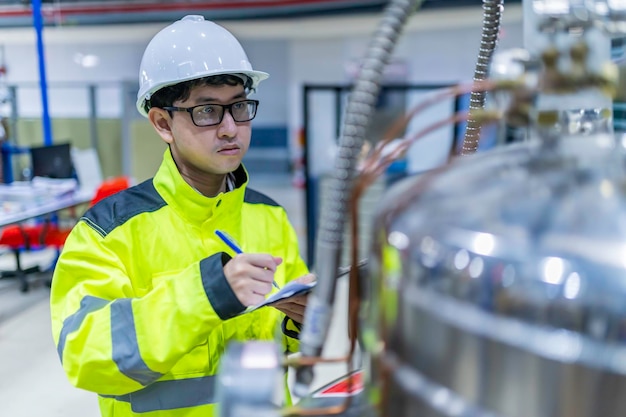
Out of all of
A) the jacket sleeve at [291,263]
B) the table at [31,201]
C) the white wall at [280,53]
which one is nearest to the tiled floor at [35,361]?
the table at [31,201]

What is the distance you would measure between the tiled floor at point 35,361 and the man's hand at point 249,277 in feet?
3.51

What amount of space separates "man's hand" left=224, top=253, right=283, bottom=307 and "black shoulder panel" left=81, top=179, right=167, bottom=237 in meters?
0.31

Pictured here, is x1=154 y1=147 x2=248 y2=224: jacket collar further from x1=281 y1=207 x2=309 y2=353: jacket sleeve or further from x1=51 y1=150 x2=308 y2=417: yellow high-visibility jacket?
x1=281 y1=207 x2=309 y2=353: jacket sleeve

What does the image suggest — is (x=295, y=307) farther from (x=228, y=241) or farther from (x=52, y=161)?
(x=52, y=161)

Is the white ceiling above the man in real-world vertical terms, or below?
above

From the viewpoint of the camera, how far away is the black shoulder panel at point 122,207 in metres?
0.93

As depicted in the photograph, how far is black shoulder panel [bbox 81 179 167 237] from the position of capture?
0.93 metres

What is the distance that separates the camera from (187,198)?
981 millimetres

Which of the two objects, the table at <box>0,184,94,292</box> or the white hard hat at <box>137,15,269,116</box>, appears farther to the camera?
the table at <box>0,184,94,292</box>

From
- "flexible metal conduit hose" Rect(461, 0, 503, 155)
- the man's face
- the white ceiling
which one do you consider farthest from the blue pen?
the white ceiling

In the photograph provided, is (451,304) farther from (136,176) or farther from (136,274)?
(136,176)

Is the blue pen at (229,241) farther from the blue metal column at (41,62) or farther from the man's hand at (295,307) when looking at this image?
the blue metal column at (41,62)

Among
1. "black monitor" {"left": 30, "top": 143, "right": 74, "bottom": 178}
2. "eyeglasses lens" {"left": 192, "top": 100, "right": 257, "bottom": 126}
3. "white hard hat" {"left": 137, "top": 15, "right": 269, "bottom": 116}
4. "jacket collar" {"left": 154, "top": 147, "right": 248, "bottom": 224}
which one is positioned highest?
"white hard hat" {"left": 137, "top": 15, "right": 269, "bottom": 116}

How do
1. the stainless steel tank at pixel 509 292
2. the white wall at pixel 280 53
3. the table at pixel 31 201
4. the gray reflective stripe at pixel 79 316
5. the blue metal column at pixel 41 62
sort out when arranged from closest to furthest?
1. the stainless steel tank at pixel 509 292
2. the gray reflective stripe at pixel 79 316
3. the table at pixel 31 201
4. the blue metal column at pixel 41 62
5. the white wall at pixel 280 53
